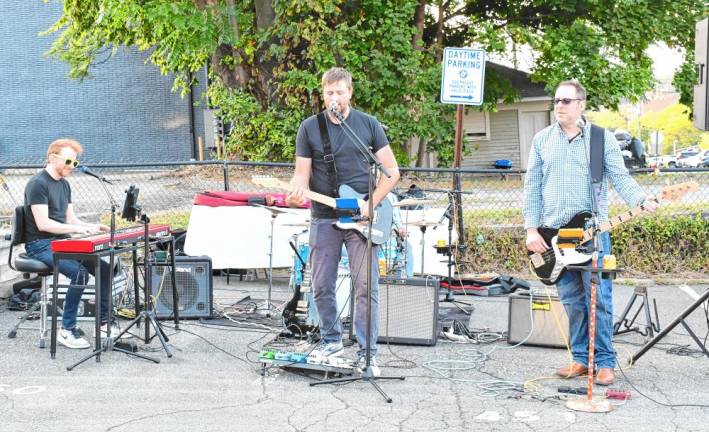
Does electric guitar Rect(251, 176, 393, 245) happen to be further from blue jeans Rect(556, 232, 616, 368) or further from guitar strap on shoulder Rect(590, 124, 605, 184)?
guitar strap on shoulder Rect(590, 124, 605, 184)

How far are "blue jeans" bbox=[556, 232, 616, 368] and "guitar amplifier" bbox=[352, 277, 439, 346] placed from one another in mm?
1397

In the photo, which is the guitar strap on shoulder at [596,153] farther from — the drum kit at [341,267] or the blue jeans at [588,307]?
the drum kit at [341,267]

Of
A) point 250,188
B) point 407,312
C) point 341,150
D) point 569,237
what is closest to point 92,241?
point 341,150

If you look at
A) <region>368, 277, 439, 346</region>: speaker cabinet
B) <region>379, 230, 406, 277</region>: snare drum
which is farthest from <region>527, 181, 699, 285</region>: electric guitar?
<region>379, 230, 406, 277</region>: snare drum

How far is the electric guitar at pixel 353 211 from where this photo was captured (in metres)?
6.21

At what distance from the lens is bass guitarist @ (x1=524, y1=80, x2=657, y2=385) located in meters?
6.11

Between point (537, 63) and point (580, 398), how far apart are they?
58.9 feet

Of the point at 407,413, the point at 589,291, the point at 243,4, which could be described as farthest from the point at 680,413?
the point at 243,4

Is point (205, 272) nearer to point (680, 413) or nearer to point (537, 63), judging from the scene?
point (680, 413)

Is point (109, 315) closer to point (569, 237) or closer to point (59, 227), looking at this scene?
point (59, 227)

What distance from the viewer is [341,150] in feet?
20.8

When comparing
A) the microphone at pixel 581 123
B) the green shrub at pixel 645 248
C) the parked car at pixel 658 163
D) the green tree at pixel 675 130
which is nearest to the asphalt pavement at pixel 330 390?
the microphone at pixel 581 123

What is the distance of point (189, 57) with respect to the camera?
20641 mm

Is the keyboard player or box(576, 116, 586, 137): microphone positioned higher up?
box(576, 116, 586, 137): microphone
